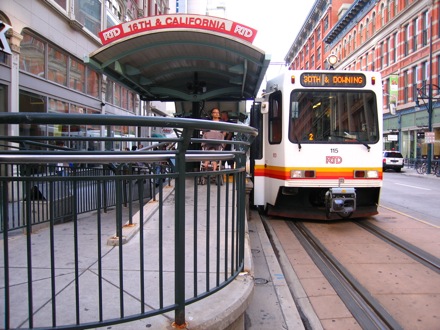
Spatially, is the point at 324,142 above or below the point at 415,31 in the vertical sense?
below

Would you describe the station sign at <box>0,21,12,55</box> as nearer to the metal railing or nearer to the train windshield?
the metal railing

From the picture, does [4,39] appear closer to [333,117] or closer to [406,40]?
[333,117]

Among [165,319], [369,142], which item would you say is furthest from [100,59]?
[165,319]

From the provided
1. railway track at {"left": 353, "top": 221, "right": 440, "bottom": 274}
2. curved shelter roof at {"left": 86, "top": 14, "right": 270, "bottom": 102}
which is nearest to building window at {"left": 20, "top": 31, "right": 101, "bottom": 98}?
curved shelter roof at {"left": 86, "top": 14, "right": 270, "bottom": 102}

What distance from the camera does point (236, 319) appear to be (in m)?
2.72

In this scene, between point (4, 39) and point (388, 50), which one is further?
point (388, 50)

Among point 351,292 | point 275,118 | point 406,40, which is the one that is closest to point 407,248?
point 351,292

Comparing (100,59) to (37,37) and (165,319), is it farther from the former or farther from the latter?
(165,319)

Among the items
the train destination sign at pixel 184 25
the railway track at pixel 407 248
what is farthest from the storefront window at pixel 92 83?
the railway track at pixel 407 248

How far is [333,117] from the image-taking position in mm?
7617

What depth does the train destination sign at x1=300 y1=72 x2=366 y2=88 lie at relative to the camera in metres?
7.57

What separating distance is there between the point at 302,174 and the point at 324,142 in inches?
32.3

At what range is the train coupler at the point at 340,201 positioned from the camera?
22.8 ft

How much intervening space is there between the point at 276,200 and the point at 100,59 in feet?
16.0
